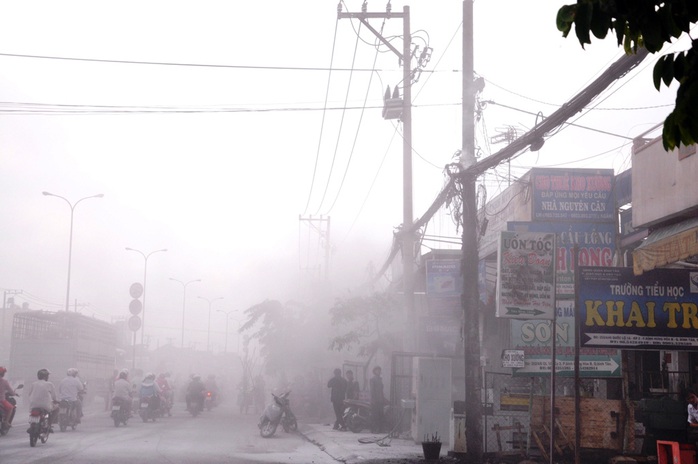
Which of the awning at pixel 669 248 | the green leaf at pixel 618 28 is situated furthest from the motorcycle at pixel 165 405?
A: the green leaf at pixel 618 28

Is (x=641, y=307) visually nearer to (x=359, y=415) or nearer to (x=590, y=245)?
(x=590, y=245)

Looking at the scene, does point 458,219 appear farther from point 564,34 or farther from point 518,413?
point 564,34

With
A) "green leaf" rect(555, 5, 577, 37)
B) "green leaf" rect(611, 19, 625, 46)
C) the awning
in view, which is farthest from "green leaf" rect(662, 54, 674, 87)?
the awning

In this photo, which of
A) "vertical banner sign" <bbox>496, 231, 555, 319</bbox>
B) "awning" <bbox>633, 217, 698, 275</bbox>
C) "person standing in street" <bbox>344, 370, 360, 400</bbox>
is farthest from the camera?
"person standing in street" <bbox>344, 370, 360, 400</bbox>

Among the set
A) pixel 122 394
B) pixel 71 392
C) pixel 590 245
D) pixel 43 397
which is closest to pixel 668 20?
pixel 43 397

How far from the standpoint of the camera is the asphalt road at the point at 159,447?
15.0 metres

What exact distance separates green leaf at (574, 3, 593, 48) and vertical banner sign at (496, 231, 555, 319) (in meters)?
8.44

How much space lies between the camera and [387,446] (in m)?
19.4

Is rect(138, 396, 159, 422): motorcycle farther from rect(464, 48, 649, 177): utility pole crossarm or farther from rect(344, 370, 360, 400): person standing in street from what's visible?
rect(464, 48, 649, 177): utility pole crossarm

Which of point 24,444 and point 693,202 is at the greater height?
point 693,202

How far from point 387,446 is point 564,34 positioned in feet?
52.9

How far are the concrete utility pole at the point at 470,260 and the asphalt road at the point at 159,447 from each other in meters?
2.88

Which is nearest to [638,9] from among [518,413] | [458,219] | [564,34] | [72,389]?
[564,34]

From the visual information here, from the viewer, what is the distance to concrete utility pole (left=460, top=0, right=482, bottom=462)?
1554 centimetres
